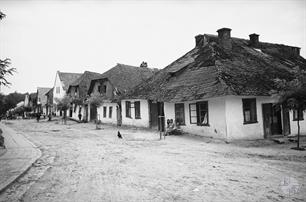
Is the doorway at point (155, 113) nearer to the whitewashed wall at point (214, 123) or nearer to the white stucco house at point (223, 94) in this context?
the white stucco house at point (223, 94)

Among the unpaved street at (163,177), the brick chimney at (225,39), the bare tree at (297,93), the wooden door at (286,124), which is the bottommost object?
the unpaved street at (163,177)

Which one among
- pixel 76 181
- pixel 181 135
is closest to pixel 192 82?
pixel 181 135

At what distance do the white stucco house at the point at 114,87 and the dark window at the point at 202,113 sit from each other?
11.9m

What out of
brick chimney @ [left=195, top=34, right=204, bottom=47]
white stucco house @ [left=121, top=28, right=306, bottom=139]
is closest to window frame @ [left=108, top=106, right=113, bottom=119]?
white stucco house @ [left=121, top=28, right=306, bottom=139]

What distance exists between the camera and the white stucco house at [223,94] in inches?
557

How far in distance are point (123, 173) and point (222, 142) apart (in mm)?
8277

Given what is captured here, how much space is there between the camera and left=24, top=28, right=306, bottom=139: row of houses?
14227 mm

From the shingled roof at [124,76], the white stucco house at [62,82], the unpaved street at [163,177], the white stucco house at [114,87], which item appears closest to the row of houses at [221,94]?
the white stucco house at [114,87]

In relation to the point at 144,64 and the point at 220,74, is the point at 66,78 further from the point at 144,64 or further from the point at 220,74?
the point at 220,74

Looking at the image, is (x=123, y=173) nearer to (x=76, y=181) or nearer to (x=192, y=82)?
(x=76, y=181)

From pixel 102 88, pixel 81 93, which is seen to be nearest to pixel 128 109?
pixel 102 88

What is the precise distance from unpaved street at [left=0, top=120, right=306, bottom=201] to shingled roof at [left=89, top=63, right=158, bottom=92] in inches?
740

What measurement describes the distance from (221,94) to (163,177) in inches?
318

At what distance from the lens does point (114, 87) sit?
28.1 m
